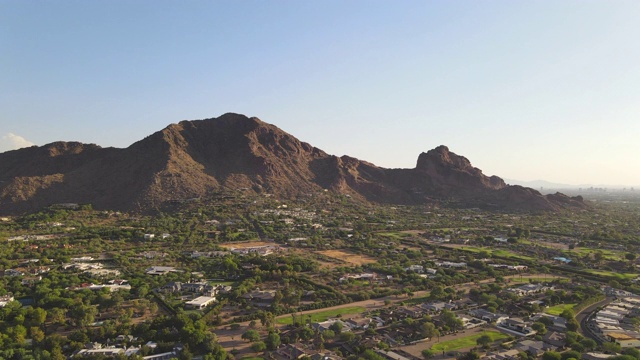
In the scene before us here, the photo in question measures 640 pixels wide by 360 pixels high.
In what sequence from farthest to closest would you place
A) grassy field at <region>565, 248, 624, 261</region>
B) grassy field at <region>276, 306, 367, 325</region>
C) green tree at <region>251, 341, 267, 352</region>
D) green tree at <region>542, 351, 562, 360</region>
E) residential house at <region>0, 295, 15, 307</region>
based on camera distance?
1. grassy field at <region>565, 248, 624, 261</region>
2. residential house at <region>0, 295, 15, 307</region>
3. grassy field at <region>276, 306, 367, 325</region>
4. green tree at <region>251, 341, 267, 352</region>
5. green tree at <region>542, 351, 562, 360</region>

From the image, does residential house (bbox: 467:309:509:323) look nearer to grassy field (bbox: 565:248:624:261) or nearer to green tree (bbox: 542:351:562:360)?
green tree (bbox: 542:351:562:360)

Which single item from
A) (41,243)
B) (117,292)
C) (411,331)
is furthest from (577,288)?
(41,243)

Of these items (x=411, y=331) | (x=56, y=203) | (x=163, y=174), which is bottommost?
(x=411, y=331)

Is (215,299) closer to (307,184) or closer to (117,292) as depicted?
(117,292)

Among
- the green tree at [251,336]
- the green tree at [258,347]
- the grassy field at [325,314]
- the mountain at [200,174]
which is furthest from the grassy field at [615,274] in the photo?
the mountain at [200,174]

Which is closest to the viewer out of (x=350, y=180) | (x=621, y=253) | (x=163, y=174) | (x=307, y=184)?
(x=621, y=253)

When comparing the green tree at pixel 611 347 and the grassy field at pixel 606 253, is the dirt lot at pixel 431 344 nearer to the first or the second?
the green tree at pixel 611 347

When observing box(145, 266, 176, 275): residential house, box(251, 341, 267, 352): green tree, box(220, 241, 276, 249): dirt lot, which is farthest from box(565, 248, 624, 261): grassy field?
box(145, 266, 176, 275): residential house
